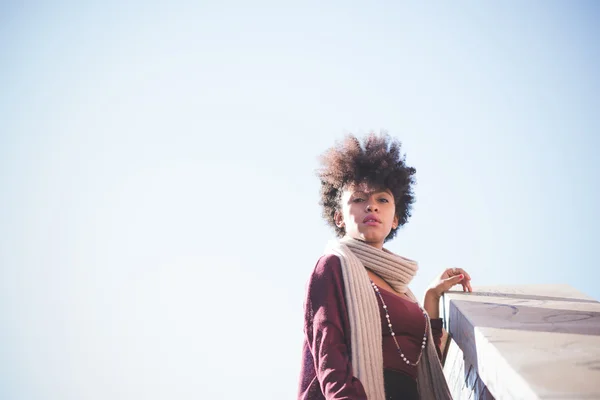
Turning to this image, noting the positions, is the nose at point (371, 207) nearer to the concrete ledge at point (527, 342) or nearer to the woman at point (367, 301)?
the woman at point (367, 301)

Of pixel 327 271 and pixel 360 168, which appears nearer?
pixel 327 271

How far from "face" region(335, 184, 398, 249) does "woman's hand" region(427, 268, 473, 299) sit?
39 centimetres

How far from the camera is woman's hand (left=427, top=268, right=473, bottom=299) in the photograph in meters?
2.24

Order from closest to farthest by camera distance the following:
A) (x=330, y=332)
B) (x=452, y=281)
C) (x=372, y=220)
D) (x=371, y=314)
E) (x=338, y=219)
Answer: (x=330, y=332) → (x=371, y=314) → (x=372, y=220) → (x=452, y=281) → (x=338, y=219)

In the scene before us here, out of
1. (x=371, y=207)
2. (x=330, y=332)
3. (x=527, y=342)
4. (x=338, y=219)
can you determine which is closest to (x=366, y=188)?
(x=371, y=207)

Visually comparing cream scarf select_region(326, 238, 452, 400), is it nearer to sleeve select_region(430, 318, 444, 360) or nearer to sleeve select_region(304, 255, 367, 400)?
sleeve select_region(304, 255, 367, 400)

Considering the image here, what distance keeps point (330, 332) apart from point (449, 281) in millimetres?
999

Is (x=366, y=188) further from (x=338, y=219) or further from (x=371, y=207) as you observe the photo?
(x=338, y=219)

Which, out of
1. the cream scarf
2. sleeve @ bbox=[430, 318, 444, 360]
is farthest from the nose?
sleeve @ bbox=[430, 318, 444, 360]

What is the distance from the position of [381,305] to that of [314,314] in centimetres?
39

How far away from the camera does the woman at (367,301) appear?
155 centimetres

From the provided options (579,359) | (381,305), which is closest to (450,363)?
(381,305)

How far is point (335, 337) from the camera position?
155cm

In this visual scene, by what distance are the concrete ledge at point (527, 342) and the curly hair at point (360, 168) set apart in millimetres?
723
